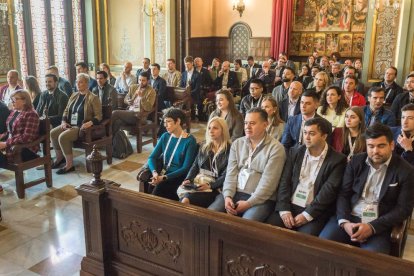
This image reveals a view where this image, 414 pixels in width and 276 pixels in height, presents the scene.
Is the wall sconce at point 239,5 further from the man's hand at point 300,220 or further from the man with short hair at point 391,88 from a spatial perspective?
the man's hand at point 300,220

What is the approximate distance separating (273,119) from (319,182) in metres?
1.55

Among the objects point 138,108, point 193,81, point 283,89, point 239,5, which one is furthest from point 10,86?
point 239,5

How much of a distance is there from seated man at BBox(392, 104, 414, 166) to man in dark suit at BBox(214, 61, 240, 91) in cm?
520

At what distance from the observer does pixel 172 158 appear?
345 centimetres

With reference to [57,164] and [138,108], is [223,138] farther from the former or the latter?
[138,108]

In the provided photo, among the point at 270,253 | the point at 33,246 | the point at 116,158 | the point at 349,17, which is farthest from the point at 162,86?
the point at 349,17

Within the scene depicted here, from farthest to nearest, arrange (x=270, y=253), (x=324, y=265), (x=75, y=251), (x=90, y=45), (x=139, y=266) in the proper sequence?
(x=90, y=45), (x=75, y=251), (x=139, y=266), (x=270, y=253), (x=324, y=265)

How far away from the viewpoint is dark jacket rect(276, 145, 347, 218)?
8.52ft

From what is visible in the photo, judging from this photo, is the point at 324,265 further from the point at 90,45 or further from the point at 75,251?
the point at 90,45

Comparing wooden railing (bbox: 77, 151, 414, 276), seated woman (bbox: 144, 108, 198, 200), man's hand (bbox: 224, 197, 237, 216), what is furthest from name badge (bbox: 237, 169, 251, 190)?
wooden railing (bbox: 77, 151, 414, 276)

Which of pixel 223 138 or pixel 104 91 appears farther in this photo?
pixel 104 91

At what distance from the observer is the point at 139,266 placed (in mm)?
2539

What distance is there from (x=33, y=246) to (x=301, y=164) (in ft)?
7.50

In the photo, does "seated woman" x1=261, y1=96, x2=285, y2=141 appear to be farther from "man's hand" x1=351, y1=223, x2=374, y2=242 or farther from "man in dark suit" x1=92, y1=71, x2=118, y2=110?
"man in dark suit" x1=92, y1=71, x2=118, y2=110
